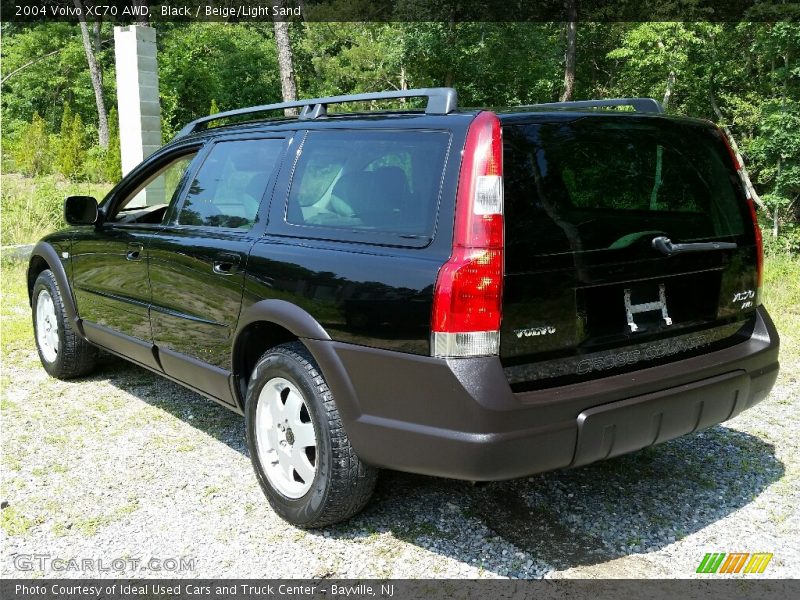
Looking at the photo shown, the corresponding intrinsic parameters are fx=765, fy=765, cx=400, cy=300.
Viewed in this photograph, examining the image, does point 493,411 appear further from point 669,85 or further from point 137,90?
point 669,85

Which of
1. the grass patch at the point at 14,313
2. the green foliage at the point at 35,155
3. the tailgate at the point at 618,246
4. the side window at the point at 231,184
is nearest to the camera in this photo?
the tailgate at the point at 618,246

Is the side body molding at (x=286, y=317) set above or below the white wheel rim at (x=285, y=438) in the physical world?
above

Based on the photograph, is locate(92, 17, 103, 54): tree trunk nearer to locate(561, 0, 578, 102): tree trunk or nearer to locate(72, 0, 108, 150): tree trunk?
locate(72, 0, 108, 150): tree trunk

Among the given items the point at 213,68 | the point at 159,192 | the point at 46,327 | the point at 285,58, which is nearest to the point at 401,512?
the point at 159,192

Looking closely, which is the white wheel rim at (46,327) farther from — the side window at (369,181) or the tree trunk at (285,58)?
the tree trunk at (285,58)

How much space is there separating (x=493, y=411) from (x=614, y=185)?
1.16 metres

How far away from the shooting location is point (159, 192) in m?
5.39

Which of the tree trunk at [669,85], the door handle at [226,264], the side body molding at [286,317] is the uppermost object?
the tree trunk at [669,85]

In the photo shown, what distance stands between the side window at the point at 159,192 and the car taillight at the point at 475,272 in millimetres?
2198

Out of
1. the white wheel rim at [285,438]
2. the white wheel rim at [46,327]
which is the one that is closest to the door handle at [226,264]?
the white wheel rim at [285,438]

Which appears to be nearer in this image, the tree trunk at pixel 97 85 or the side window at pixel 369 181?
the side window at pixel 369 181

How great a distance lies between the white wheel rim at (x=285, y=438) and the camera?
3293 millimetres

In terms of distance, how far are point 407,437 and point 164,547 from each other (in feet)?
4.01

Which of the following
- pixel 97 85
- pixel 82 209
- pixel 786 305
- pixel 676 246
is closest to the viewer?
pixel 676 246
